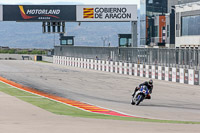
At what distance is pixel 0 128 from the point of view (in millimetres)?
10648

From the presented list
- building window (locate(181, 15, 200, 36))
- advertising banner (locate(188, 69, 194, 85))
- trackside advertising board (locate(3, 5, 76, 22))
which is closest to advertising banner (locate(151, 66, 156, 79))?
advertising banner (locate(188, 69, 194, 85))

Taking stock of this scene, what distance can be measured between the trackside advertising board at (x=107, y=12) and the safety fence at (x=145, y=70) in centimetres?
656

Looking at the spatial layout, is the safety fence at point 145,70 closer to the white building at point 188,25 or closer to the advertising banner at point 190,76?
the advertising banner at point 190,76

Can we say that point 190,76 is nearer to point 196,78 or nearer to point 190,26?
point 196,78

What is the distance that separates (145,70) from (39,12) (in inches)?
1073

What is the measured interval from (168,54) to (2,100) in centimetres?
1959

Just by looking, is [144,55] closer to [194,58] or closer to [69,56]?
[194,58]

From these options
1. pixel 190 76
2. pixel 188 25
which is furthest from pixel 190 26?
pixel 190 76

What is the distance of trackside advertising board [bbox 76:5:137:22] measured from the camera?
62906 millimetres

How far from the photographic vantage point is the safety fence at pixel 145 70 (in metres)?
32.1

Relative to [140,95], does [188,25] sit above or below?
above

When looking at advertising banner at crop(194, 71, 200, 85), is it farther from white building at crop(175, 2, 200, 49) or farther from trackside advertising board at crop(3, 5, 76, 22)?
trackside advertising board at crop(3, 5, 76, 22)

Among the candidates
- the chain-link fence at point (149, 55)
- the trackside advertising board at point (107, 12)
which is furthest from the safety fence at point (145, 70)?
the trackside advertising board at point (107, 12)

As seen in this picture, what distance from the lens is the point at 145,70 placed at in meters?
39.1
